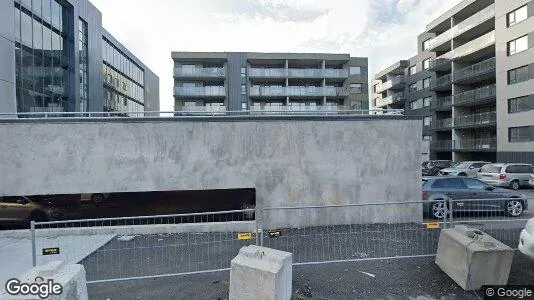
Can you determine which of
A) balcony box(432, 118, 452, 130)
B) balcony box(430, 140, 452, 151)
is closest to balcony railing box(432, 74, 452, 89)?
balcony box(432, 118, 452, 130)

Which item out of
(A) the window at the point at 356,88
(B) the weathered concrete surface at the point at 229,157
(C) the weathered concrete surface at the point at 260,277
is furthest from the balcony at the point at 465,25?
(C) the weathered concrete surface at the point at 260,277

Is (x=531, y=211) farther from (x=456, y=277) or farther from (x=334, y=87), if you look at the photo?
(x=334, y=87)

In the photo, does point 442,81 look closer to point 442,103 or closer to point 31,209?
point 442,103

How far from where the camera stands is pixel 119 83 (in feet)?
124

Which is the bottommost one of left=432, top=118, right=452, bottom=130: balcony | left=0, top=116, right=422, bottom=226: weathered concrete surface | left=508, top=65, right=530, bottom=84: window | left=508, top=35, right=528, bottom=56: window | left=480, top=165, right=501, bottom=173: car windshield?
left=480, top=165, right=501, bottom=173: car windshield

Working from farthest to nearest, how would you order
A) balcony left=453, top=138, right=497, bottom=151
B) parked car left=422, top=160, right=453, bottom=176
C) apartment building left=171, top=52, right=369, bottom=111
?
1. apartment building left=171, top=52, right=369, bottom=111
2. balcony left=453, top=138, right=497, bottom=151
3. parked car left=422, top=160, right=453, bottom=176

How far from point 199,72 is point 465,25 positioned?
1285 inches

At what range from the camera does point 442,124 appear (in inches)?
1588

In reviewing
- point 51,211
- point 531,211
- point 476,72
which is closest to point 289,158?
point 51,211

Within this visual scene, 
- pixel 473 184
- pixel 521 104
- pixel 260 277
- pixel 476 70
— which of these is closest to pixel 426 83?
pixel 476 70

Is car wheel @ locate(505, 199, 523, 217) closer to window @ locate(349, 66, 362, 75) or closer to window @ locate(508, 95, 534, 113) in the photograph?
window @ locate(508, 95, 534, 113)

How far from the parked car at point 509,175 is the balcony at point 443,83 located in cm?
2118

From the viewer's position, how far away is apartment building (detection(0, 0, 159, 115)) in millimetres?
16078

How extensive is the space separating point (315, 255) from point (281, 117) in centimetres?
412
